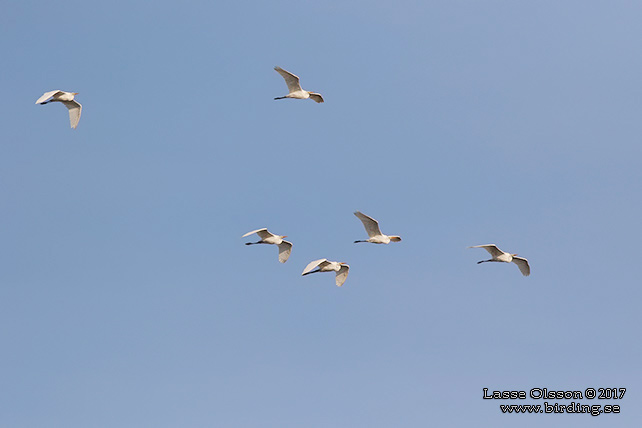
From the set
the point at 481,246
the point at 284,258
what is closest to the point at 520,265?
the point at 481,246

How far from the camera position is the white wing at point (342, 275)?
73.4 m

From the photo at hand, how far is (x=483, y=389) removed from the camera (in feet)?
203

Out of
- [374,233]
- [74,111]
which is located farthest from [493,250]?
[74,111]

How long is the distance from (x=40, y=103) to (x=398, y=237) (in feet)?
94.2

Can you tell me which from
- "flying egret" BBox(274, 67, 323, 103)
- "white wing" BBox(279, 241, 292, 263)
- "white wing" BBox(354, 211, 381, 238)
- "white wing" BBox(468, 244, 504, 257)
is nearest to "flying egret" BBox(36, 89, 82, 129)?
"flying egret" BBox(274, 67, 323, 103)

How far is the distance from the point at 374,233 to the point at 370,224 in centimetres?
128

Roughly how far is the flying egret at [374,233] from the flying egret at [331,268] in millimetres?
3363

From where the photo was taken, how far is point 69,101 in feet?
228

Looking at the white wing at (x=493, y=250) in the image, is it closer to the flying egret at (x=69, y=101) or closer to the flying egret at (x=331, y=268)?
the flying egret at (x=331, y=268)

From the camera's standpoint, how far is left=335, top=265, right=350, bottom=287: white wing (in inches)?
2891

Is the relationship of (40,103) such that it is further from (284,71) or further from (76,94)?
(284,71)

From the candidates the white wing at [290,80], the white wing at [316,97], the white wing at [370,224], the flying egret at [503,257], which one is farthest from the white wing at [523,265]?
the white wing at [290,80]

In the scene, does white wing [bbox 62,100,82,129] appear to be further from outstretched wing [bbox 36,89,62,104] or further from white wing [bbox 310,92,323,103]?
white wing [bbox 310,92,323,103]

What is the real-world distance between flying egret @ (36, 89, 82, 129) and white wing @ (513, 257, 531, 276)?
35757mm
